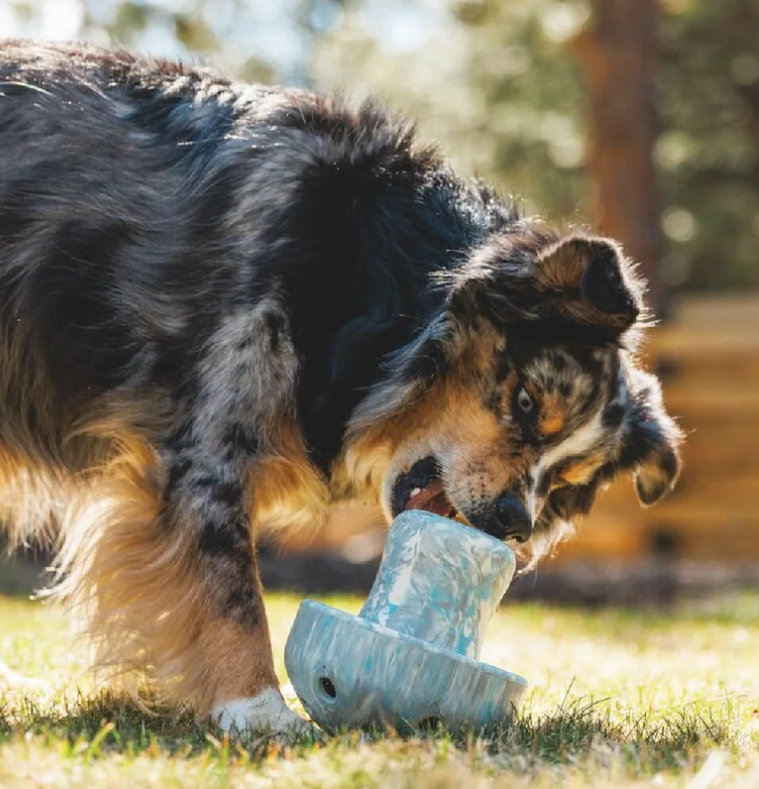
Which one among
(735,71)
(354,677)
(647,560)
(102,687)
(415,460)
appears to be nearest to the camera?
(354,677)

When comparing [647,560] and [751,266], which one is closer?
[647,560]

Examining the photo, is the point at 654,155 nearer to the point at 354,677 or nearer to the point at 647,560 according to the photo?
the point at 647,560

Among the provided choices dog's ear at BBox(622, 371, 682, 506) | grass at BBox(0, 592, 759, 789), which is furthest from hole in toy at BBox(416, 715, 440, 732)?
dog's ear at BBox(622, 371, 682, 506)

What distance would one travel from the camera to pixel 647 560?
12.6 meters

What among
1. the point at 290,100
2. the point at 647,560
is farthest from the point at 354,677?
the point at 647,560

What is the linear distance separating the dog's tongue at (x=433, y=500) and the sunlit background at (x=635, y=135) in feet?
16.1

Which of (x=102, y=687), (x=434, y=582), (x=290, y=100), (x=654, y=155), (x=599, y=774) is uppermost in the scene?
(x=654, y=155)

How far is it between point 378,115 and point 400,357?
910mm

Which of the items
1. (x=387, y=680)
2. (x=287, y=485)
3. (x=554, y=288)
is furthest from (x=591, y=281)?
(x=387, y=680)

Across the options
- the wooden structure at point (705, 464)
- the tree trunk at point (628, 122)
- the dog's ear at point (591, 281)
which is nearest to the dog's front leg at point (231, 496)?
the dog's ear at point (591, 281)

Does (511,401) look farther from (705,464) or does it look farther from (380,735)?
(705,464)

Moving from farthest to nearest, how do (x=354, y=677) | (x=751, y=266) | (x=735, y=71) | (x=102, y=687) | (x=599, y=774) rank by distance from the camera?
(x=751, y=266), (x=735, y=71), (x=102, y=687), (x=354, y=677), (x=599, y=774)

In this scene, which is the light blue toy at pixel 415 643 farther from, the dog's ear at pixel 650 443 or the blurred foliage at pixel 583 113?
the blurred foliage at pixel 583 113

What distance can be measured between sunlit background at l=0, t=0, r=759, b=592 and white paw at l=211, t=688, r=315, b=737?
18.6 feet
